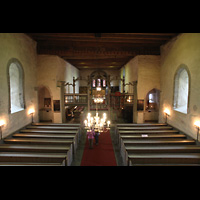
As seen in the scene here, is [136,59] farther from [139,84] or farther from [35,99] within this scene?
[35,99]

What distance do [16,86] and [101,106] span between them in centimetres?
725

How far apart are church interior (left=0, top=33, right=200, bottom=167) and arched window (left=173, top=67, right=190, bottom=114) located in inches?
2.6

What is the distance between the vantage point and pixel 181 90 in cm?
1026

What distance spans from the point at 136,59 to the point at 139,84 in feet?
8.11

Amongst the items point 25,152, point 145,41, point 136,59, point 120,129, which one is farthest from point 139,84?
point 25,152

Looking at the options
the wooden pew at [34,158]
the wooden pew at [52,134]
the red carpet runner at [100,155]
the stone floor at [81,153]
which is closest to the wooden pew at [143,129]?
the stone floor at [81,153]

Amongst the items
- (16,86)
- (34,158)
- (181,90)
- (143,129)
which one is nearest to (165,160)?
(143,129)

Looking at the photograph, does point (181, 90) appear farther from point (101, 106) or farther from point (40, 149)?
point (40, 149)

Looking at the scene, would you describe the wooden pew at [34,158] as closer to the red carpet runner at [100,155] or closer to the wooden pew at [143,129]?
the red carpet runner at [100,155]

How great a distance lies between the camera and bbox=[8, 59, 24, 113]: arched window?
9.70 metres

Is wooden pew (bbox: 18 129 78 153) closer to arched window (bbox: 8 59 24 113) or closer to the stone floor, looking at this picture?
the stone floor

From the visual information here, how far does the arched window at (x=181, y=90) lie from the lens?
10031 millimetres

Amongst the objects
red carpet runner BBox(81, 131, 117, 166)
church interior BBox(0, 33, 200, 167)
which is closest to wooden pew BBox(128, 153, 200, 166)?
church interior BBox(0, 33, 200, 167)

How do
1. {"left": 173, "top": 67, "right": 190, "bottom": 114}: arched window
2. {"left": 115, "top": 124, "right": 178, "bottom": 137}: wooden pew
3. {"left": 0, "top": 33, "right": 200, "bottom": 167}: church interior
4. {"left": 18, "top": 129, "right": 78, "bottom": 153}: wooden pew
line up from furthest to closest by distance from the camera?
{"left": 173, "top": 67, "right": 190, "bottom": 114}: arched window
{"left": 115, "top": 124, "right": 178, "bottom": 137}: wooden pew
{"left": 18, "top": 129, "right": 78, "bottom": 153}: wooden pew
{"left": 0, "top": 33, "right": 200, "bottom": 167}: church interior
